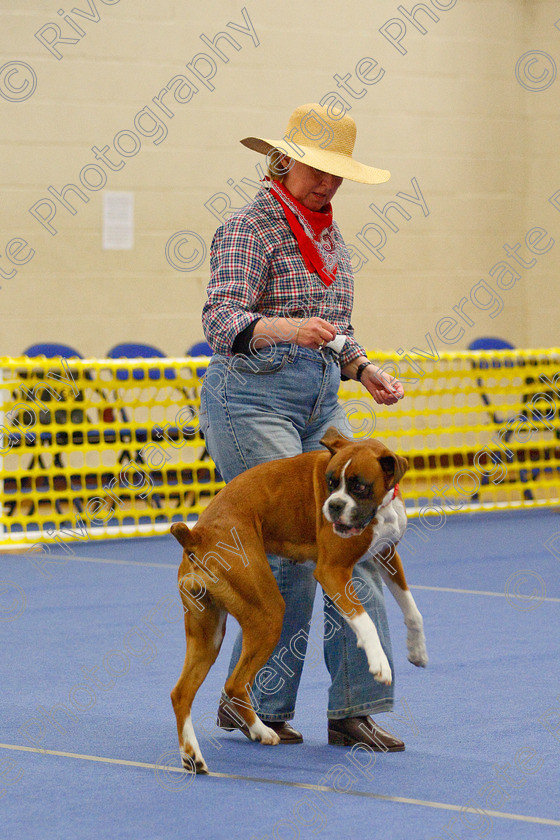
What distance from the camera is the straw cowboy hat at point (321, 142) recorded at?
9.05ft

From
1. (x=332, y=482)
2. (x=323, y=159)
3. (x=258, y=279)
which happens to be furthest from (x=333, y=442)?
(x=323, y=159)

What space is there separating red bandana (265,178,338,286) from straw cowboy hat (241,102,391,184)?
0.37 ft

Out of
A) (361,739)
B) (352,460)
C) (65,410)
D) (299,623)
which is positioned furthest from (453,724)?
(65,410)

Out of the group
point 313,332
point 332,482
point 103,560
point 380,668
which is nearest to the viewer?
point 380,668

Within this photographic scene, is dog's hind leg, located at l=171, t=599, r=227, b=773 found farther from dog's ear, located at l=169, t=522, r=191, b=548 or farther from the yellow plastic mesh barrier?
the yellow plastic mesh barrier

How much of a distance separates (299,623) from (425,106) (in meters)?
7.06

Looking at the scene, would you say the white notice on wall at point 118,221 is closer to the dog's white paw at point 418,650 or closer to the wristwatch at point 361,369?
the wristwatch at point 361,369

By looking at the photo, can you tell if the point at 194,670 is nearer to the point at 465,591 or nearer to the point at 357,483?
the point at 357,483

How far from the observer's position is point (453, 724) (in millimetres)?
3016

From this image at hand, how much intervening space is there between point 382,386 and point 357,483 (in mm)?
431

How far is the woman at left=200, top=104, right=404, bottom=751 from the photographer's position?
2.74 m

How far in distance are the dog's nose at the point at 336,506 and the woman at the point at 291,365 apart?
36cm

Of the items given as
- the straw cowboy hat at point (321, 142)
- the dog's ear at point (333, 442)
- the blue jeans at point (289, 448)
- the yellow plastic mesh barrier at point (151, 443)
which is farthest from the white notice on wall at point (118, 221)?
the dog's ear at point (333, 442)

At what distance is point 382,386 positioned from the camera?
280 centimetres
